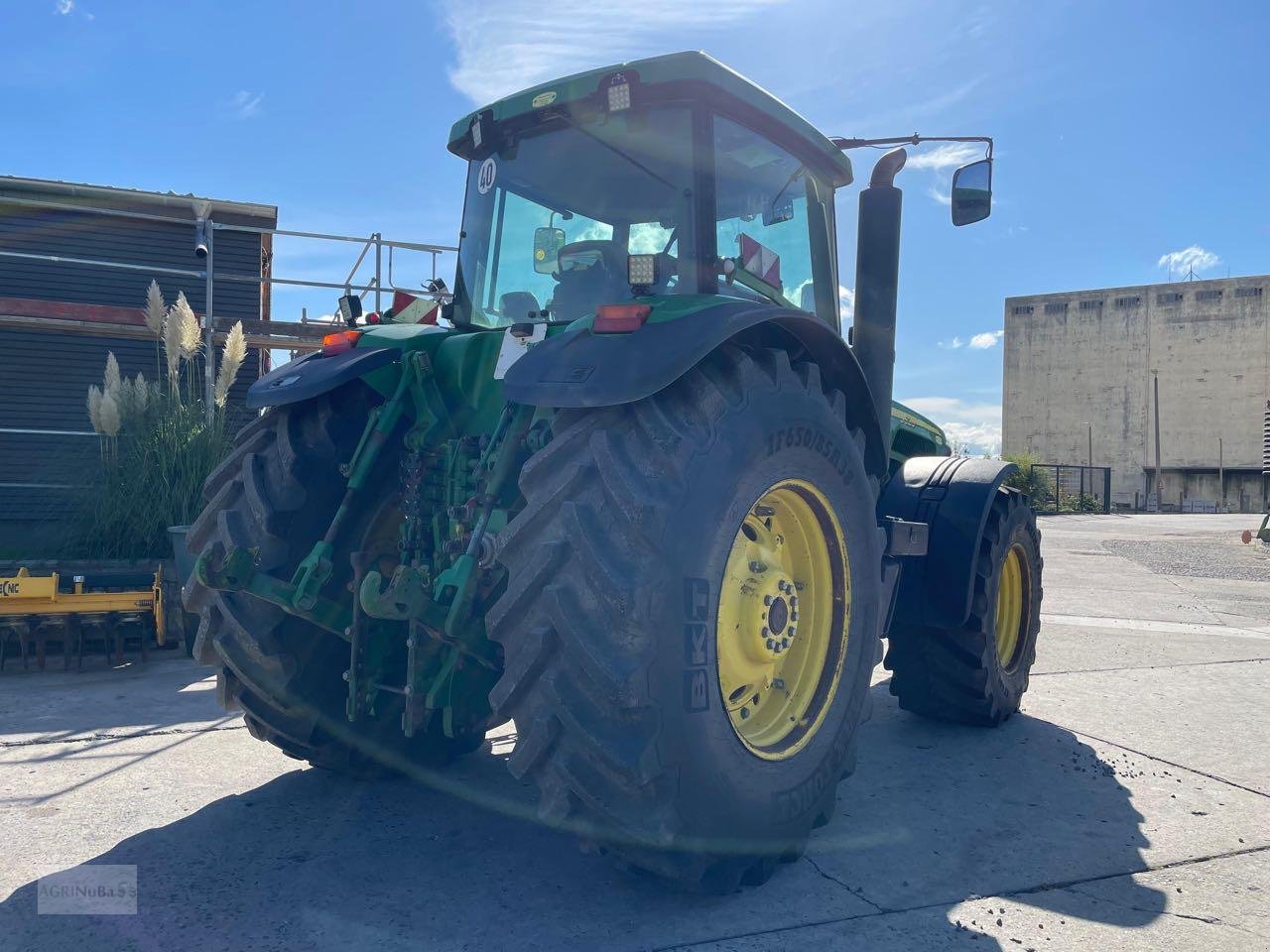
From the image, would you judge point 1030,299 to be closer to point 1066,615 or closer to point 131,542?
point 1066,615

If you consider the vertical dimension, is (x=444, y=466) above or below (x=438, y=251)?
below

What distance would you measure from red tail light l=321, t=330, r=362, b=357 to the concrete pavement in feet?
5.55

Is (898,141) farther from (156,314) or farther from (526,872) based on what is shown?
(156,314)

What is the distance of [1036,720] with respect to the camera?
496 centimetres

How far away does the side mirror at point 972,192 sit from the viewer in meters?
4.15

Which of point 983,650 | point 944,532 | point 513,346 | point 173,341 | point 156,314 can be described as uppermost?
point 156,314

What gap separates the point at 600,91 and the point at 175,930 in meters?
2.85

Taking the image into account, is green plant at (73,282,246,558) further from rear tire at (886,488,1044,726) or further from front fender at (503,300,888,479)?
front fender at (503,300,888,479)

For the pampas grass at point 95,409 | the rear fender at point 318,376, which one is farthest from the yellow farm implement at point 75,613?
the rear fender at point 318,376

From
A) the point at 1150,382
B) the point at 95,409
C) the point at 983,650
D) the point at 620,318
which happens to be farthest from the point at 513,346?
the point at 1150,382

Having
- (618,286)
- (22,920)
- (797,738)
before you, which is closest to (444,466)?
(618,286)

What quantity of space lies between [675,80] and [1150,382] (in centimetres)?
6766

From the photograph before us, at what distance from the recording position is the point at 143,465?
7734 millimetres

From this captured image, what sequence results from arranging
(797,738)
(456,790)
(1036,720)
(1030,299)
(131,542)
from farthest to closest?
(1030,299) → (131,542) → (1036,720) → (456,790) → (797,738)
